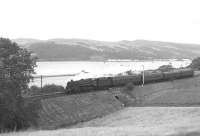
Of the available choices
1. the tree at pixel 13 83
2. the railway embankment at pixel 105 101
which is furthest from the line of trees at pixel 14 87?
the railway embankment at pixel 105 101

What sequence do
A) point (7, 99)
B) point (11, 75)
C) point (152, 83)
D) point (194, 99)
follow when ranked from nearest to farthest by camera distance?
1. point (7, 99)
2. point (11, 75)
3. point (194, 99)
4. point (152, 83)

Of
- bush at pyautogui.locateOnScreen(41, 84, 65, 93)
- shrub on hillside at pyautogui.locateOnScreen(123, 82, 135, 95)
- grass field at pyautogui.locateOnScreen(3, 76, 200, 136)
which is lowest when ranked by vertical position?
grass field at pyautogui.locateOnScreen(3, 76, 200, 136)

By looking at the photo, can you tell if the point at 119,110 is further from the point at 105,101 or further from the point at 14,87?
the point at 14,87

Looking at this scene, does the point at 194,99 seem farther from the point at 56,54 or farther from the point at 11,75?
the point at 56,54

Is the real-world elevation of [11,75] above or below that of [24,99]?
above

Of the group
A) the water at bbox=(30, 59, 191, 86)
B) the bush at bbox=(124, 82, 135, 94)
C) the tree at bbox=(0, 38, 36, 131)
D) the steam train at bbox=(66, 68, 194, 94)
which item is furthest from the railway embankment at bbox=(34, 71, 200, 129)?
the water at bbox=(30, 59, 191, 86)

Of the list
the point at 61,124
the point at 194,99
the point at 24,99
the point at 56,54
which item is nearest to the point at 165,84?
the point at 194,99

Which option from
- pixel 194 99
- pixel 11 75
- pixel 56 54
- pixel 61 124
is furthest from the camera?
pixel 56 54

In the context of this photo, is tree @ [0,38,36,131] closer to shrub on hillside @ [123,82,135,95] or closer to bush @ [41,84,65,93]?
bush @ [41,84,65,93]
